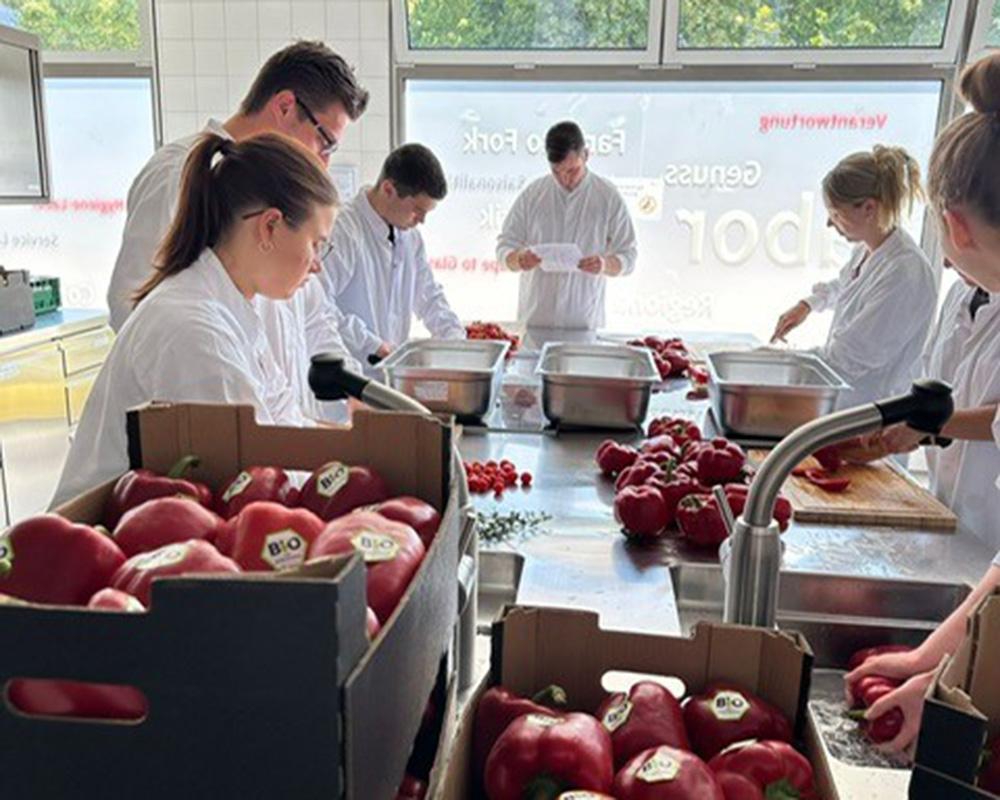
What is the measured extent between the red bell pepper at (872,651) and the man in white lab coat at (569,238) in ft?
8.87

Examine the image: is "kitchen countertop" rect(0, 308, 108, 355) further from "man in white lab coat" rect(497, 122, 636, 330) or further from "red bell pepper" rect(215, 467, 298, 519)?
"red bell pepper" rect(215, 467, 298, 519)

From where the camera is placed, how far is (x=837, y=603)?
4.68ft

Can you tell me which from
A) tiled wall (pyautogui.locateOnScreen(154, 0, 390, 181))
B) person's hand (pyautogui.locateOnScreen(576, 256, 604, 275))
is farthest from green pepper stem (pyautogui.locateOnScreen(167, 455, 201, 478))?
tiled wall (pyautogui.locateOnScreen(154, 0, 390, 181))

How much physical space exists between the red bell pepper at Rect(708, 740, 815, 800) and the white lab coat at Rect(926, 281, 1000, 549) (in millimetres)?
1192

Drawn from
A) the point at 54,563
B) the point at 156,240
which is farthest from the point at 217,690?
the point at 156,240

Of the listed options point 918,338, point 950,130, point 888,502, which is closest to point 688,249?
point 918,338

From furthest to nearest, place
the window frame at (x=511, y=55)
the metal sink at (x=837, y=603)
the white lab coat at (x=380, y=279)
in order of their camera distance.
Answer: the window frame at (x=511, y=55), the white lab coat at (x=380, y=279), the metal sink at (x=837, y=603)

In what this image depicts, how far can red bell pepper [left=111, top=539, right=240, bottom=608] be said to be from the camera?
1.84 ft

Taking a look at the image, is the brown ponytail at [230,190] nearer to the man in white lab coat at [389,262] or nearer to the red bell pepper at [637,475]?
the red bell pepper at [637,475]

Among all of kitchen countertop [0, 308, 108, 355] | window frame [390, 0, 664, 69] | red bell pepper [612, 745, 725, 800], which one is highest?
window frame [390, 0, 664, 69]

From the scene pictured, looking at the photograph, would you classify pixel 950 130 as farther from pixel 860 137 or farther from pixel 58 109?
pixel 58 109

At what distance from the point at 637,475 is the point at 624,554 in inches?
8.1

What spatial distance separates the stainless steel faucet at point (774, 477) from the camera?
85 cm

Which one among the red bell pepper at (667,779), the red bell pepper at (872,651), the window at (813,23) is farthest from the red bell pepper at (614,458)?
the window at (813,23)
